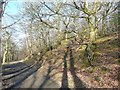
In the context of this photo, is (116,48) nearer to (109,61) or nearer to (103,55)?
(103,55)

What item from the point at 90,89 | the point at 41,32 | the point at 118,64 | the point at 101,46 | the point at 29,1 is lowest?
the point at 90,89

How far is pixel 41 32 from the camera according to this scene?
42.4 m

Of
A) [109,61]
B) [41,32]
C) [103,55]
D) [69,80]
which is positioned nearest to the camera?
[69,80]

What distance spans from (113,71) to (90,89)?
287 centimetres

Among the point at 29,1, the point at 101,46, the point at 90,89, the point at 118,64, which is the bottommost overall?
the point at 90,89

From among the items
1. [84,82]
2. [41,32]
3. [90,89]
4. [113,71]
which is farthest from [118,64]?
[41,32]

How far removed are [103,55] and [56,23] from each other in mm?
15144

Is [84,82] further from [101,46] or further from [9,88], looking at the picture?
[101,46]

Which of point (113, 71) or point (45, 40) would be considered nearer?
point (113, 71)

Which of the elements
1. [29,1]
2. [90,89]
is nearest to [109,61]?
[90,89]

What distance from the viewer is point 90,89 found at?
41.3ft

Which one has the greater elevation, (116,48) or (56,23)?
(56,23)

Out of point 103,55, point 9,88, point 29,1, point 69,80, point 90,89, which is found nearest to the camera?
point 90,89

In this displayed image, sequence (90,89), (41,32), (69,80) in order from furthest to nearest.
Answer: (41,32)
(69,80)
(90,89)
